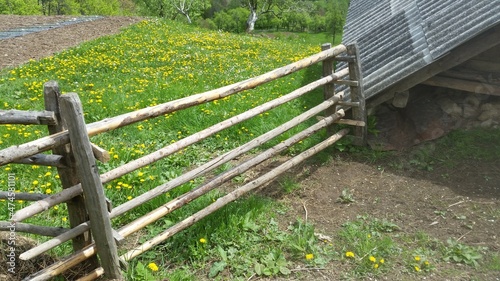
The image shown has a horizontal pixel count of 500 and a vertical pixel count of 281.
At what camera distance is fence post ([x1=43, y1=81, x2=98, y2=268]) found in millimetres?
2834

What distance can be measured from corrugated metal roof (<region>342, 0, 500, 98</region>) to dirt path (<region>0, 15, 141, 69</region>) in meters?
8.20

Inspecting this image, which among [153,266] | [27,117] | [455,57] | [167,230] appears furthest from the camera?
[455,57]

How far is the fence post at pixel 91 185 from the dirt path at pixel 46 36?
847 centimetres

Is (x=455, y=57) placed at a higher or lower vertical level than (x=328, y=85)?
higher

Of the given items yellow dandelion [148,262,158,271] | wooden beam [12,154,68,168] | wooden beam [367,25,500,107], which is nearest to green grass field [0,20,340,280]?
yellow dandelion [148,262,158,271]

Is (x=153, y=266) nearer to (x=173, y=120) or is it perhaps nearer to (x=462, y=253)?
(x=462, y=253)

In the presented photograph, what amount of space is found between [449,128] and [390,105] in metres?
0.82

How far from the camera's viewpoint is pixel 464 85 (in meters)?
5.45

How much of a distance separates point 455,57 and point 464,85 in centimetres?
52

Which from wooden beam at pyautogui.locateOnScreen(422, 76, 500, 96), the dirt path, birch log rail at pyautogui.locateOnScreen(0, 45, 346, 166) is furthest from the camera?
the dirt path

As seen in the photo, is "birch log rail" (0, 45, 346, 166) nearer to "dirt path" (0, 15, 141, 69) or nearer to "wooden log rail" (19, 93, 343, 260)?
"wooden log rail" (19, 93, 343, 260)

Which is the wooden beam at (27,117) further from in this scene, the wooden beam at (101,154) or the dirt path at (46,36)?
the dirt path at (46,36)

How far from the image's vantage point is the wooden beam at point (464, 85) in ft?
17.4

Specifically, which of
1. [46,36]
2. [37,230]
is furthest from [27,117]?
[46,36]
